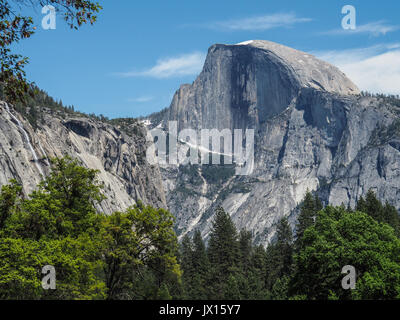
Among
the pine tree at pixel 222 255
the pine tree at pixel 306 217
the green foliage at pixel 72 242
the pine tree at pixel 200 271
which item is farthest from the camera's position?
the pine tree at pixel 222 255

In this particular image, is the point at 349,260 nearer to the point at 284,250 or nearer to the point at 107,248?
the point at 107,248

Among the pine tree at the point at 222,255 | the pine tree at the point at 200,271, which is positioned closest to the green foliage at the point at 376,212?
the pine tree at the point at 222,255

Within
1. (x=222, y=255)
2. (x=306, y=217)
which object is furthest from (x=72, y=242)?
(x=222, y=255)

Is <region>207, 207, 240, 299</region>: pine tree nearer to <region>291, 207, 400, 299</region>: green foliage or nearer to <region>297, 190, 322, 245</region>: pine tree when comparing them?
<region>297, 190, 322, 245</region>: pine tree

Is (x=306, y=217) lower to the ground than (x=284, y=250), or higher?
higher

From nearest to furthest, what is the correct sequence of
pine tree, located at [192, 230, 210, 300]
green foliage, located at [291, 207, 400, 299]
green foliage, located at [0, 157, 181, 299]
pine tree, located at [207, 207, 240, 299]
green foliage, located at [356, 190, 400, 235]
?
green foliage, located at [0, 157, 181, 299]
green foliage, located at [291, 207, 400, 299]
green foliage, located at [356, 190, 400, 235]
pine tree, located at [192, 230, 210, 300]
pine tree, located at [207, 207, 240, 299]

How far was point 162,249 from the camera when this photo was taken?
36281 millimetres

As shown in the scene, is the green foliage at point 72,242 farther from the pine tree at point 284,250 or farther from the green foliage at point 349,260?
the pine tree at point 284,250

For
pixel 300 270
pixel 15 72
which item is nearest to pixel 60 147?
pixel 300 270

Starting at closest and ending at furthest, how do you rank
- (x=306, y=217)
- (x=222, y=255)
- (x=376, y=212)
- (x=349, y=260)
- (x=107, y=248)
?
1. (x=107, y=248)
2. (x=349, y=260)
3. (x=376, y=212)
4. (x=306, y=217)
5. (x=222, y=255)

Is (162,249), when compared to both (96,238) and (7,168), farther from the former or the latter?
(7,168)

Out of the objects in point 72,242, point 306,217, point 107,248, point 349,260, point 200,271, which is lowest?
point 200,271

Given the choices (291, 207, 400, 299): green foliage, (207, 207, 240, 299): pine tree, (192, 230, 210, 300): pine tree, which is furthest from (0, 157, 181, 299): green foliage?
(207, 207, 240, 299): pine tree
